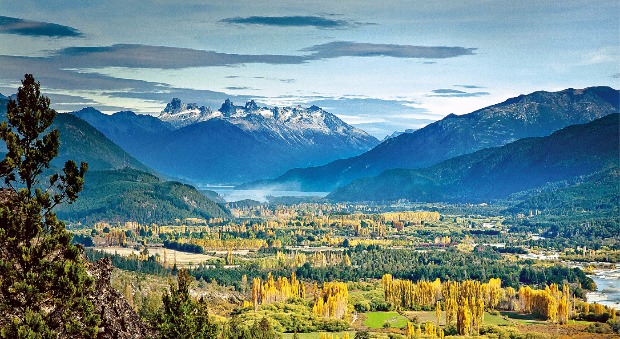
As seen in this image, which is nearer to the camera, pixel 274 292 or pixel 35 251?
pixel 35 251

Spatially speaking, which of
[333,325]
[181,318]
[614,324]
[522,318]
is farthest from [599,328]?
[181,318]

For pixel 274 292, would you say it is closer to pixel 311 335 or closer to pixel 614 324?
pixel 311 335

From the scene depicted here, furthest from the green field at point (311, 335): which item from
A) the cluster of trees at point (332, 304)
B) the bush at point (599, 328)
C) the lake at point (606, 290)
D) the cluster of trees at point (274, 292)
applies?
the lake at point (606, 290)

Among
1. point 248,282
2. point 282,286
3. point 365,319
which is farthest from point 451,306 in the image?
point 248,282

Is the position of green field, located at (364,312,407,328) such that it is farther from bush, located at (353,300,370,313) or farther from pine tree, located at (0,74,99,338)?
pine tree, located at (0,74,99,338)

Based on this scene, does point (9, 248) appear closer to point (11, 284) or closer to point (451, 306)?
point (11, 284)

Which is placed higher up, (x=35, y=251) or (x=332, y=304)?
(x=35, y=251)

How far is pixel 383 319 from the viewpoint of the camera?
142250 millimetres

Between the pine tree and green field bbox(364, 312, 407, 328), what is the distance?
326ft

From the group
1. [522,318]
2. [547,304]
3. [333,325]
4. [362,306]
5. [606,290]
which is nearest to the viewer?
[333,325]

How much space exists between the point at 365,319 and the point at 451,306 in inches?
639

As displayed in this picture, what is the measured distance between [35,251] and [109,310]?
17.2ft

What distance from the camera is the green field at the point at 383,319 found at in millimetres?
136375

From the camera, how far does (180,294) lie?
5578cm
